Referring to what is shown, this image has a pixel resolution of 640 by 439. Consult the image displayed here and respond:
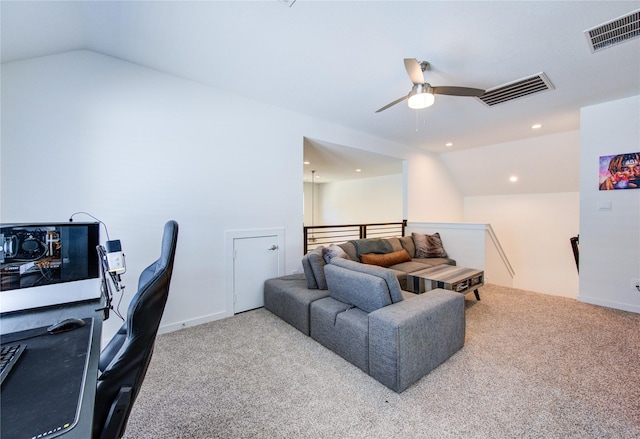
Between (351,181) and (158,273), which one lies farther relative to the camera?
(351,181)

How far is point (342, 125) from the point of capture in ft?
13.5

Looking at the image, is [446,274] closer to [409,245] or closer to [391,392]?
[409,245]

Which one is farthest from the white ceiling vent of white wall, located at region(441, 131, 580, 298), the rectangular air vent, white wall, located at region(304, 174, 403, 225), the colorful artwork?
white wall, located at region(304, 174, 403, 225)

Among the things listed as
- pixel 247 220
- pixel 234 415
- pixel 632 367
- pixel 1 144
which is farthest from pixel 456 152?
pixel 1 144

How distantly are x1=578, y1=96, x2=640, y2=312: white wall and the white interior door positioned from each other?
→ 4.22m

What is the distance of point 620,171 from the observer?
3.16 metres

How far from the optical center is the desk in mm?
606

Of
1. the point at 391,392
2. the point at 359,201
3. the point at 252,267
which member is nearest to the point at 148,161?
the point at 252,267

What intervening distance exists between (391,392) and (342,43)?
8.98 ft

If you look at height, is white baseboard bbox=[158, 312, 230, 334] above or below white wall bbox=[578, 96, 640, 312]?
below

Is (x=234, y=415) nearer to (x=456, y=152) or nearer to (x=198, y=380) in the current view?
(x=198, y=380)

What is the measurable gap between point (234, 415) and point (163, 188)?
2.12 metres

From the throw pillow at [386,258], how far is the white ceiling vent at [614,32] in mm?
3030

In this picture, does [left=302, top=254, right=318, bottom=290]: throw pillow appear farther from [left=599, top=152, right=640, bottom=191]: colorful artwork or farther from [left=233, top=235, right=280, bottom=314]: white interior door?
[left=599, top=152, right=640, bottom=191]: colorful artwork
